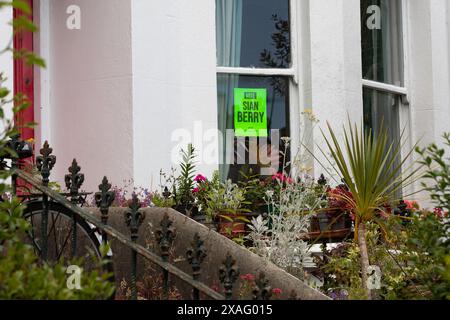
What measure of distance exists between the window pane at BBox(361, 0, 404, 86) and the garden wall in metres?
4.22

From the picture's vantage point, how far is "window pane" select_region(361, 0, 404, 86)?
889 cm

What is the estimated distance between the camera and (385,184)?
5461mm

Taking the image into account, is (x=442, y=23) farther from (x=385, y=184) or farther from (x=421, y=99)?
(x=385, y=184)

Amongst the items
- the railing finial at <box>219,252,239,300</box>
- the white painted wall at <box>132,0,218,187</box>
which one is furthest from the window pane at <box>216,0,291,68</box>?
the railing finial at <box>219,252,239,300</box>

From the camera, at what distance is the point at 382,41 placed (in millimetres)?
9281

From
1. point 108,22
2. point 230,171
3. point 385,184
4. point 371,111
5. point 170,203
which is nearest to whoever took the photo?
point 385,184

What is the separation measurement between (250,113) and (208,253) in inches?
118

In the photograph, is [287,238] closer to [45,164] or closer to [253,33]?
[45,164]

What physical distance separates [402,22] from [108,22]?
162 inches

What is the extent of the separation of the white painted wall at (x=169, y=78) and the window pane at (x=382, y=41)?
217 cm

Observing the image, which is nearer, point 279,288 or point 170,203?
point 279,288

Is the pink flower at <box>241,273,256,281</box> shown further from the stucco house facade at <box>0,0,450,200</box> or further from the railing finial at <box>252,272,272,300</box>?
the stucco house facade at <box>0,0,450,200</box>

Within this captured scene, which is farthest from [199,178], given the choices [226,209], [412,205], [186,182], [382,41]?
[382,41]

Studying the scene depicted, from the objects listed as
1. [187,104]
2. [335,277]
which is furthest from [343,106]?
[335,277]
